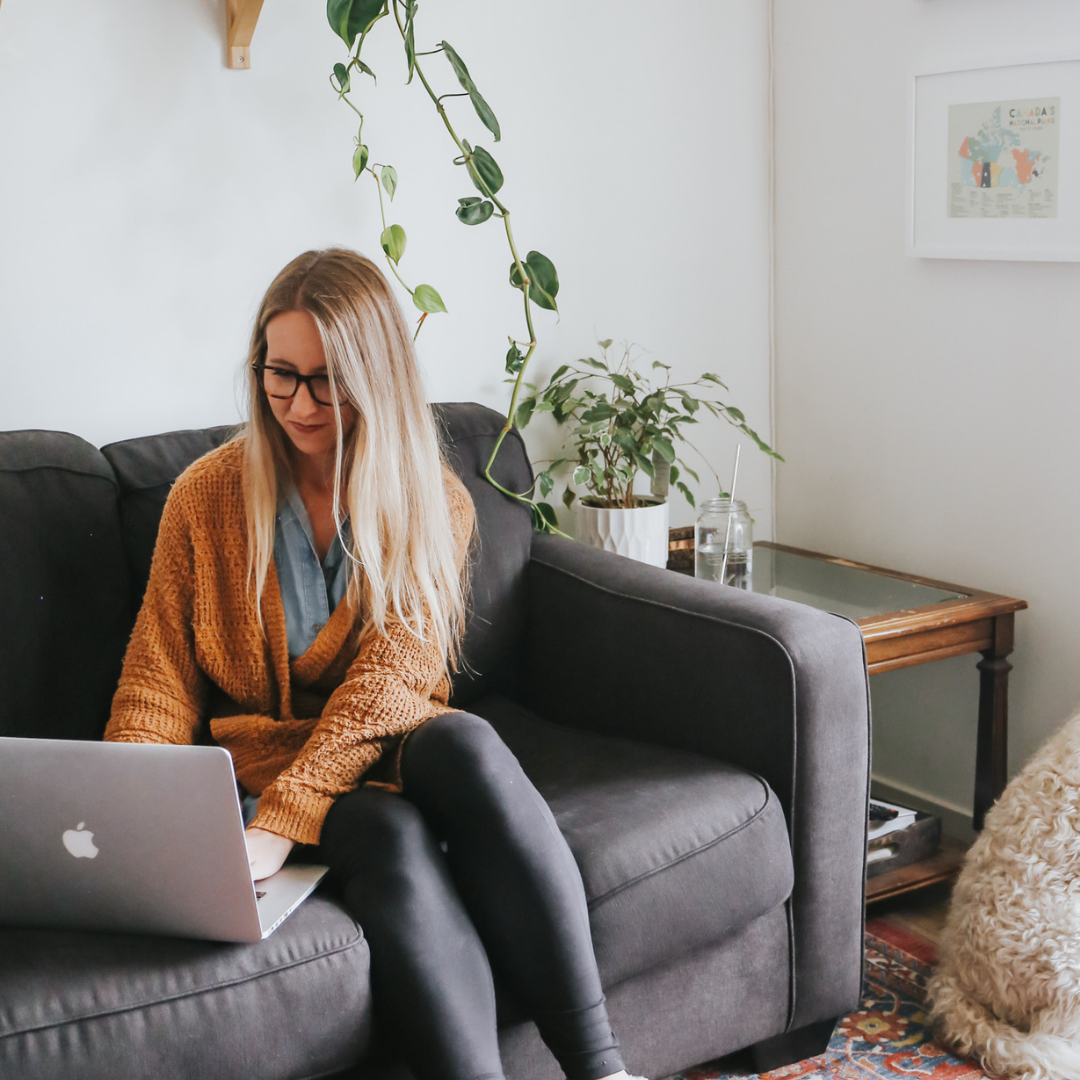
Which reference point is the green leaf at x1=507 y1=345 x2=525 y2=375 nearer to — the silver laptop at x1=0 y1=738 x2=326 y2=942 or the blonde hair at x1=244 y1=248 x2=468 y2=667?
the blonde hair at x1=244 y1=248 x2=468 y2=667

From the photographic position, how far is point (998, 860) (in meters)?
1.59

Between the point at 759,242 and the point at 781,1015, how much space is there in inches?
61.0

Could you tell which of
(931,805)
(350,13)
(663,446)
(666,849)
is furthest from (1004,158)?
(666,849)

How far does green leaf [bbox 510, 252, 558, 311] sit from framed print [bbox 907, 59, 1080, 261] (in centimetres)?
67

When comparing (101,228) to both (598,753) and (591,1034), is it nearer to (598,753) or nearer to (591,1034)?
(598,753)

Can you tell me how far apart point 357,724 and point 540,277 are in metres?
0.93

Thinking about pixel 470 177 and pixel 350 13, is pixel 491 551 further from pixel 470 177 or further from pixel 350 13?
pixel 350 13

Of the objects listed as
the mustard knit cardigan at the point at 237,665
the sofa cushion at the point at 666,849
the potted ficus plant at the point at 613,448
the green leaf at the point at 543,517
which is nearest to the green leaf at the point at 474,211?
the potted ficus plant at the point at 613,448

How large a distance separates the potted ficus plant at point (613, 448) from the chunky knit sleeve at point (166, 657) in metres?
0.74

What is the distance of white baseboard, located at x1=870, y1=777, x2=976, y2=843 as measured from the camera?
2.15m

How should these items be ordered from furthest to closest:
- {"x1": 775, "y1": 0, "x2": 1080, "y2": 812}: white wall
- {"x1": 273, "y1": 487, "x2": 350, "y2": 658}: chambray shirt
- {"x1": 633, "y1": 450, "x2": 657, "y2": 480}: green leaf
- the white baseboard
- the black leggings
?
the white baseboard, {"x1": 633, "y1": 450, "x2": 657, "y2": 480}: green leaf, {"x1": 775, "y1": 0, "x2": 1080, "y2": 812}: white wall, {"x1": 273, "y1": 487, "x2": 350, "y2": 658}: chambray shirt, the black leggings

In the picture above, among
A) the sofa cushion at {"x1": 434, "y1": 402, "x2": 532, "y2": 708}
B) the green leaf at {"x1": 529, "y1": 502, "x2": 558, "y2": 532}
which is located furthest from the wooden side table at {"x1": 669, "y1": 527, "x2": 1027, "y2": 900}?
the sofa cushion at {"x1": 434, "y1": 402, "x2": 532, "y2": 708}

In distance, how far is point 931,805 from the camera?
223cm

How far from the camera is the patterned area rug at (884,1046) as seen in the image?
59.7 inches
